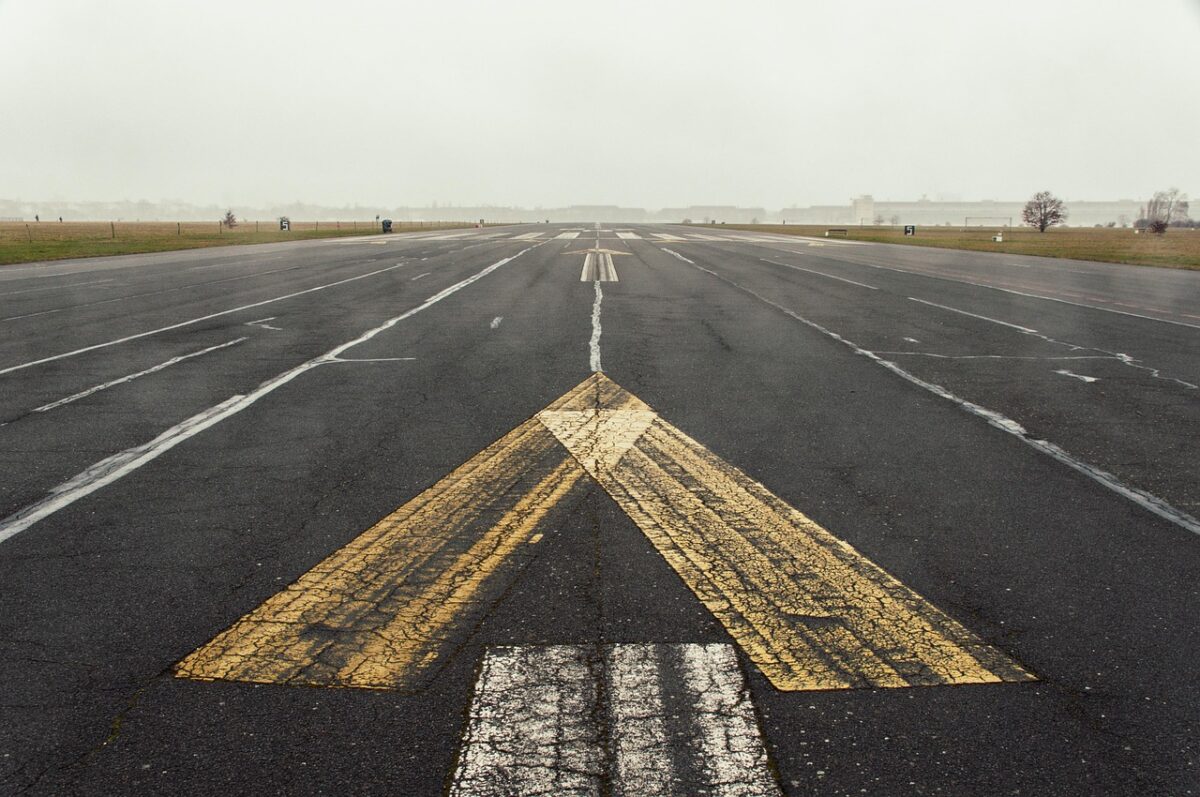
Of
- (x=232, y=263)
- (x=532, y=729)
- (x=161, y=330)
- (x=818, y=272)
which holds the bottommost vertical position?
(x=532, y=729)

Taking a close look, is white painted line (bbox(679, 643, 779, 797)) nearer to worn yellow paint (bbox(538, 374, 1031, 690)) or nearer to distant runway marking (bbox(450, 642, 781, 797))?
distant runway marking (bbox(450, 642, 781, 797))

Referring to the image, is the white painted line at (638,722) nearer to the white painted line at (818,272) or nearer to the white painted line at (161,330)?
the white painted line at (161,330)

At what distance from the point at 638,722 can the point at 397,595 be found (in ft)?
4.84

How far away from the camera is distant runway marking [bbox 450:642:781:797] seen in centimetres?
246

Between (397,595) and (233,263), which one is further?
(233,263)

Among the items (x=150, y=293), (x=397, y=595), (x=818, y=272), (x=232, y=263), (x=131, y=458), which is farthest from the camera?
(x=232, y=263)

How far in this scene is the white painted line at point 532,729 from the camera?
2461 millimetres

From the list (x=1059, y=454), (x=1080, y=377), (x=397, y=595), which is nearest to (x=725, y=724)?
(x=397, y=595)

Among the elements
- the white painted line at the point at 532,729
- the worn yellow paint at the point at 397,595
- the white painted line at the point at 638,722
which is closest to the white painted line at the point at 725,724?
the white painted line at the point at 638,722

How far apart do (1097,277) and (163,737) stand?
90.1ft

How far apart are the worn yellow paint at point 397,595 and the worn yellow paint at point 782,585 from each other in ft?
2.20

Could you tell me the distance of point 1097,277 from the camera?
23.9 meters

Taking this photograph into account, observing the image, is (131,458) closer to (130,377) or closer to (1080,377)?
(130,377)

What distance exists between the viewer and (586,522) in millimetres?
4559
